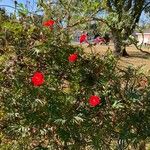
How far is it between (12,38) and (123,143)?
4.88ft

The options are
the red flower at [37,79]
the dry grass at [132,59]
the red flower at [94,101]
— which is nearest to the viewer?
the red flower at [37,79]

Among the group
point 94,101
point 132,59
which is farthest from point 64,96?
point 132,59

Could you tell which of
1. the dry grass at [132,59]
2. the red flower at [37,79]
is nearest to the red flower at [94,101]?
the red flower at [37,79]

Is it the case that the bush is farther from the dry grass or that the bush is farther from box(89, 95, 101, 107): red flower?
the dry grass

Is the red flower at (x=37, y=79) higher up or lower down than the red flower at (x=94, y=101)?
higher up

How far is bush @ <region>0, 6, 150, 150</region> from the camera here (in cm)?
422

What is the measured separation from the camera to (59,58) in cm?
449

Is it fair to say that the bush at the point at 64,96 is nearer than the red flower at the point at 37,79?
No

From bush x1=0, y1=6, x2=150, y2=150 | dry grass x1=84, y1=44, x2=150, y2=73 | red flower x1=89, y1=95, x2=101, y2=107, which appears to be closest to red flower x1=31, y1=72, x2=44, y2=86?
bush x1=0, y1=6, x2=150, y2=150

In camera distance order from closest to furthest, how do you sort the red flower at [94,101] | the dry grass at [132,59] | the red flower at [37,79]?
the red flower at [37,79]
the red flower at [94,101]
the dry grass at [132,59]

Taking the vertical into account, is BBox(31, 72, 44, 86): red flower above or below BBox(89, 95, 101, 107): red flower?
above

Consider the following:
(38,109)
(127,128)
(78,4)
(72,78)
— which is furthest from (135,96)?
(78,4)

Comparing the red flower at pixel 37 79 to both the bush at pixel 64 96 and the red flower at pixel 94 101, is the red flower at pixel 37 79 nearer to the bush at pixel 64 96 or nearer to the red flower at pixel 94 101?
the bush at pixel 64 96

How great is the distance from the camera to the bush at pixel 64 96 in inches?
166
